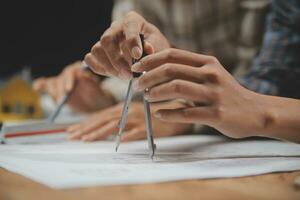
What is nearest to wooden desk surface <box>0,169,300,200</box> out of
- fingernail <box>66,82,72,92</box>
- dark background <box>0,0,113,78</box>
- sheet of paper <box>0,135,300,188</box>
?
sheet of paper <box>0,135,300,188</box>

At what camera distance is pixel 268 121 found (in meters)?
0.57

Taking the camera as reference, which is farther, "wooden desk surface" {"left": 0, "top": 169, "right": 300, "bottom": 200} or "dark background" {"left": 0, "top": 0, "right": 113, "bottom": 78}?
"dark background" {"left": 0, "top": 0, "right": 113, "bottom": 78}

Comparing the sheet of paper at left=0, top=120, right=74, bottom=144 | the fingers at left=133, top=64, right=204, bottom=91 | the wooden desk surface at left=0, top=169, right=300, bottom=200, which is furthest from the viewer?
the sheet of paper at left=0, top=120, right=74, bottom=144

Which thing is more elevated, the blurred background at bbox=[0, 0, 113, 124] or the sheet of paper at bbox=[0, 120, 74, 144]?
the blurred background at bbox=[0, 0, 113, 124]

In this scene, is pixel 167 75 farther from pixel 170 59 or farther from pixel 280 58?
pixel 280 58

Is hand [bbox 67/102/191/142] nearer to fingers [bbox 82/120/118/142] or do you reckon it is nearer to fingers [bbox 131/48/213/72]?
fingers [bbox 82/120/118/142]

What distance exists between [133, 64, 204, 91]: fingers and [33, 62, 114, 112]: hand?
1.64 ft

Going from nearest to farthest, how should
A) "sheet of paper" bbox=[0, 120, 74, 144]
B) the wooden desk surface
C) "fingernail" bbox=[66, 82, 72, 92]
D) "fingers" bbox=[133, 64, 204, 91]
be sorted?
the wooden desk surface, "fingers" bbox=[133, 64, 204, 91], "sheet of paper" bbox=[0, 120, 74, 144], "fingernail" bbox=[66, 82, 72, 92]

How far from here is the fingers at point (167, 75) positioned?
53cm

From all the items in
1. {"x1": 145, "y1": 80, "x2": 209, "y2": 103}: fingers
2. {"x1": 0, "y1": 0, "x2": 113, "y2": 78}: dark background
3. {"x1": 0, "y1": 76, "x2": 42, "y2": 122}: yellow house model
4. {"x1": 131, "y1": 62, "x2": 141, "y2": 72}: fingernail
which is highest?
{"x1": 0, "y1": 0, "x2": 113, "y2": 78}: dark background

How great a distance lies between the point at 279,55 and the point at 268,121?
0.98 feet

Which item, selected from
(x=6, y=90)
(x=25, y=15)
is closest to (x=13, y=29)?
(x=25, y=15)

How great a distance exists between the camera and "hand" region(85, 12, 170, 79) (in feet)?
1.99

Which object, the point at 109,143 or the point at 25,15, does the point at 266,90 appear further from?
the point at 25,15
